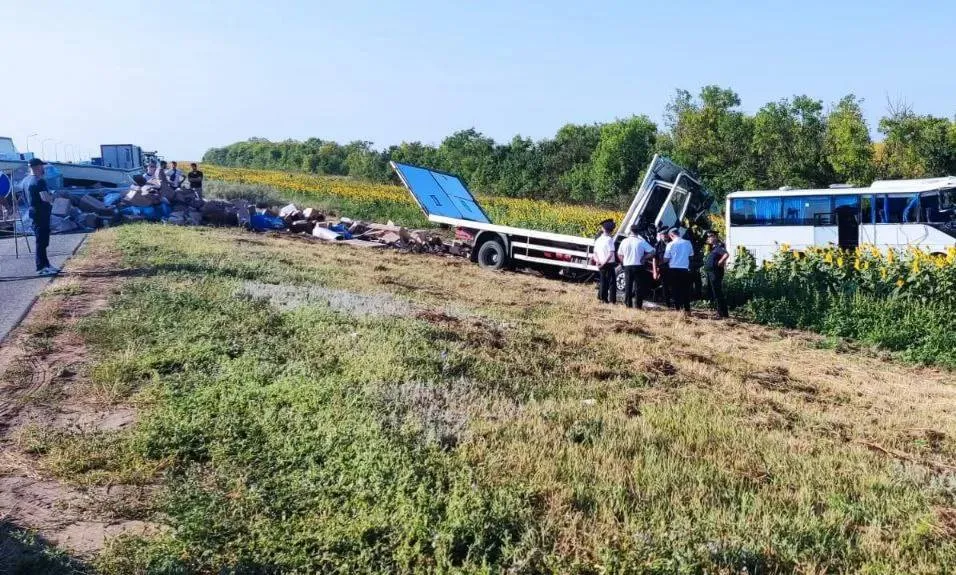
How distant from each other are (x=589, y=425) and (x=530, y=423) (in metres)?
Answer: 0.42

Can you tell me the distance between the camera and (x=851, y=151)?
115ft

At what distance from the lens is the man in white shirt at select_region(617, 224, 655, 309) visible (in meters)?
12.4

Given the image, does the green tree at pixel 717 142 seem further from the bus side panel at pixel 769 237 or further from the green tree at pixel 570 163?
the bus side panel at pixel 769 237

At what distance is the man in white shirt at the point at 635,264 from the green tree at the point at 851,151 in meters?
27.0

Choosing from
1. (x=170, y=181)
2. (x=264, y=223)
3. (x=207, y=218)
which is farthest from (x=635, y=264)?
(x=170, y=181)

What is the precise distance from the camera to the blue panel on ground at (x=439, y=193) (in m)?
18.1

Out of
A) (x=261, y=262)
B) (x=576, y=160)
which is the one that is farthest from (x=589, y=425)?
(x=576, y=160)

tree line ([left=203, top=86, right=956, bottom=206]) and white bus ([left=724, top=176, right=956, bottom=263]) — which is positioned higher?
tree line ([left=203, top=86, right=956, bottom=206])

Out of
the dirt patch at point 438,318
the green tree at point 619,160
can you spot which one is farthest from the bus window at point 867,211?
the green tree at point 619,160

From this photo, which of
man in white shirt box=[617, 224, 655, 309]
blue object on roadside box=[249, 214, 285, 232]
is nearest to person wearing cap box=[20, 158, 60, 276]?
man in white shirt box=[617, 224, 655, 309]

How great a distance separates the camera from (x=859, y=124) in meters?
35.7

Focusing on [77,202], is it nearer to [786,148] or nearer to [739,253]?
[739,253]

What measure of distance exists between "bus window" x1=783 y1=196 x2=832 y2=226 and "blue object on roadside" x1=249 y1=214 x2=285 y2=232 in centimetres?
1481

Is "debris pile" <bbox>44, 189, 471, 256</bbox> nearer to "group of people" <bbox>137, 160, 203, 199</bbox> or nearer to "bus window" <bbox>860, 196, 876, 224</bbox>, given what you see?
"group of people" <bbox>137, 160, 203, 199</bbox>
